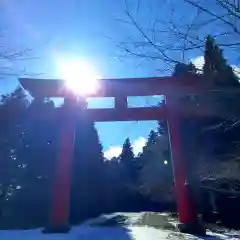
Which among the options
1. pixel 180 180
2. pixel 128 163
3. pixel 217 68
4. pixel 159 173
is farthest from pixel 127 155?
pixel 217 68

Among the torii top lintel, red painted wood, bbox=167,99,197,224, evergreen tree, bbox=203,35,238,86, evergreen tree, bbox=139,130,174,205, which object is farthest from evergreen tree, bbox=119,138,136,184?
evergreen tree, bbox=203,35,238,86

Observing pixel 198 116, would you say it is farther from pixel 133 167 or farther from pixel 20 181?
pixel 133 167

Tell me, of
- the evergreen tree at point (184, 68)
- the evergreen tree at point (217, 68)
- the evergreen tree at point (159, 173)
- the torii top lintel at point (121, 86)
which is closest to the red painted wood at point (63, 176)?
the torii top lintel at point (121, 86)

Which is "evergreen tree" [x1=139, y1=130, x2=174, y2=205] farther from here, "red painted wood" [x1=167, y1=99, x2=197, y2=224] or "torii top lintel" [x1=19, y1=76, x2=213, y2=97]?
"torii top lintel" [x1=19, y1=76, x2=213, y2=97]

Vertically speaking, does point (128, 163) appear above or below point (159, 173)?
above

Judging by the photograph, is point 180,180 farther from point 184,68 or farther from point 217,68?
point 184,68

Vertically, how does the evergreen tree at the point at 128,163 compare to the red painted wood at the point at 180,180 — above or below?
above

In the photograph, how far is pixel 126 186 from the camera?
2884 centimetres

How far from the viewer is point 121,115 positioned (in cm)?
1252

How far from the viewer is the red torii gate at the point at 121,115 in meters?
11.6

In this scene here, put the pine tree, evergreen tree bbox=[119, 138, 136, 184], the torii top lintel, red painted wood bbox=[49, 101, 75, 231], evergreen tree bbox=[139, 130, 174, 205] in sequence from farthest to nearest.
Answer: the pine tree → evergreen tree bbox=[119, 138, 136, 184] → evergreen tree bbox=[139, 130, 174, 205] → the torii top lintel → red painted wood bbox=[49, 101, 75, 231]

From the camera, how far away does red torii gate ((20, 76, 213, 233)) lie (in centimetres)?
1165

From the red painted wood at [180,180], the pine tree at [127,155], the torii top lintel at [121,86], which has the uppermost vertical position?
the pine tree at [127,155]

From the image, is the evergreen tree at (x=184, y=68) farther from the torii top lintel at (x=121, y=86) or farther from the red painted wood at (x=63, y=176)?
the red painted wood at (x=63, y=176)
